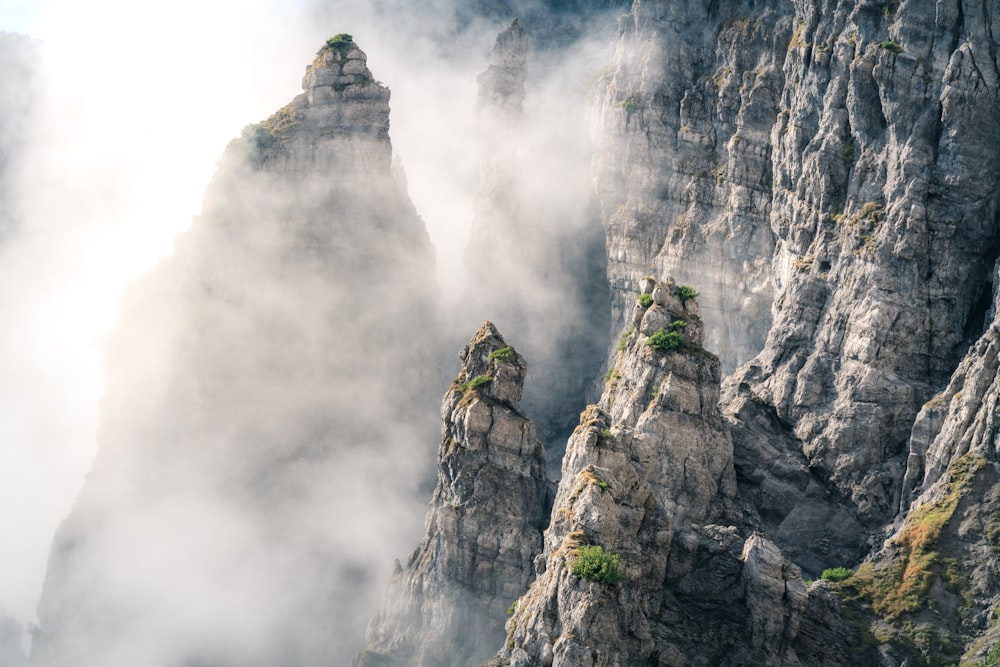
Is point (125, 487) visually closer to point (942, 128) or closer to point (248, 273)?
point (248, 273)

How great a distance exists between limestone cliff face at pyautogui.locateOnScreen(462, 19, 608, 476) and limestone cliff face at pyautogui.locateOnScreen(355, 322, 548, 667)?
1268 inches

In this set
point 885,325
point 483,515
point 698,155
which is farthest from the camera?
point 698,155

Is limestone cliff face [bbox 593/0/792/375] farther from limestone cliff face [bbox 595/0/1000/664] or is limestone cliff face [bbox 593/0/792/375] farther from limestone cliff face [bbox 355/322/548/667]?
limestone cliff face [bbox 355/322/548/667]

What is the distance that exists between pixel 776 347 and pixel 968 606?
83.5 ft

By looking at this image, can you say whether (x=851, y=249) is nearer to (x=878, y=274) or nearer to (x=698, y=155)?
(x=878, y=274)

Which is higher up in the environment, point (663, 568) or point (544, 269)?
point (544, 269)

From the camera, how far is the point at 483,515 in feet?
346

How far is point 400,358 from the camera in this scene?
445ft

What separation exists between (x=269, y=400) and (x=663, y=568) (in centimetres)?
5308

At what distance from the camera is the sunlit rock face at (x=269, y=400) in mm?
127312

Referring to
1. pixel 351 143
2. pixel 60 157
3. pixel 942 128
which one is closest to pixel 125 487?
pixel 351 143

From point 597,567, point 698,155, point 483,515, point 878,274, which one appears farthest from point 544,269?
point 597,567

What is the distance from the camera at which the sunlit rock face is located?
12731cm

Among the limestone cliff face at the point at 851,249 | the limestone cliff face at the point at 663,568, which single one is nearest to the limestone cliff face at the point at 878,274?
the limestone cliff face at the point at 851,249
